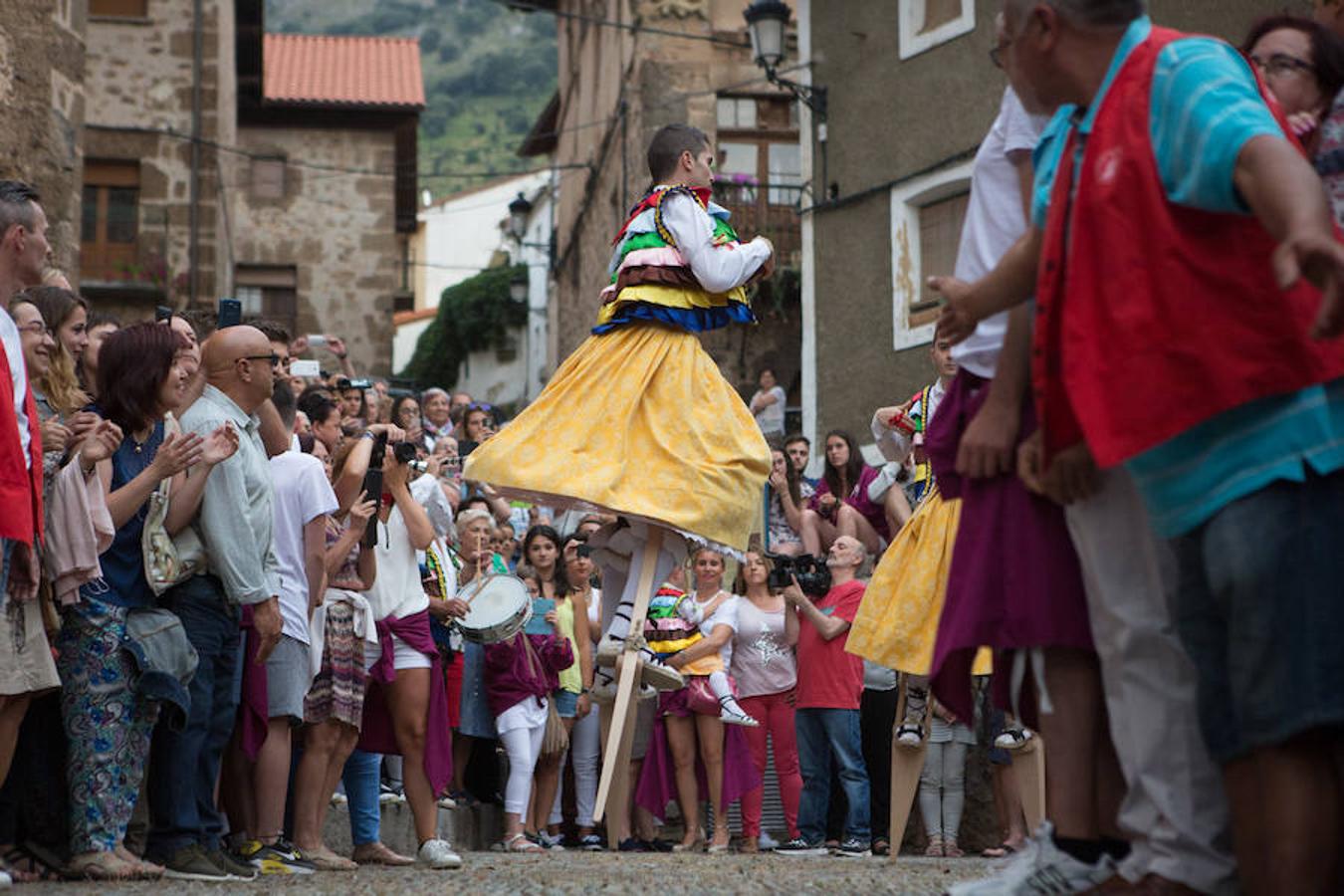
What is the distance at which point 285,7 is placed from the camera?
15988 cm

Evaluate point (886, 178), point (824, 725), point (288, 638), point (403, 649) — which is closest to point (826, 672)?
point (824, 725)

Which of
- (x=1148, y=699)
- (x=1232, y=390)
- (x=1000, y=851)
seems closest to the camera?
(x=1232, y=390)

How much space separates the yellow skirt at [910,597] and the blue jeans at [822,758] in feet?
10.5

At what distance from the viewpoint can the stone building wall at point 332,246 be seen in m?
40.7

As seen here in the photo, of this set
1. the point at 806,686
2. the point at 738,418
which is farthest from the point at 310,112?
the point at 738,418

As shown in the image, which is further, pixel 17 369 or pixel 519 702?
pixel 519 702

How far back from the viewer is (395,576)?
834 cm

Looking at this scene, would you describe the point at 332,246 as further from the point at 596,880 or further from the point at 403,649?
the point at 596,880

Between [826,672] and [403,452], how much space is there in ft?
11.5

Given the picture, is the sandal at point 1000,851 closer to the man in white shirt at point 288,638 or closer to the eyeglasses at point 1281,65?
the man in white shirt at point 288,638

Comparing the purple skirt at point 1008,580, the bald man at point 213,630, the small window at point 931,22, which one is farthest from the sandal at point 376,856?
the small window at point 931,22

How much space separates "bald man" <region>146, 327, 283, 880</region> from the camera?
6.32 metres

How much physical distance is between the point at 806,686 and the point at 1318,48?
6967 millimetres

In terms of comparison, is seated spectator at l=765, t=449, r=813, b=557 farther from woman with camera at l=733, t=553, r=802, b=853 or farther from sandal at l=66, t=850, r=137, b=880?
sandal at l=66, t=850, r=137, b=880
